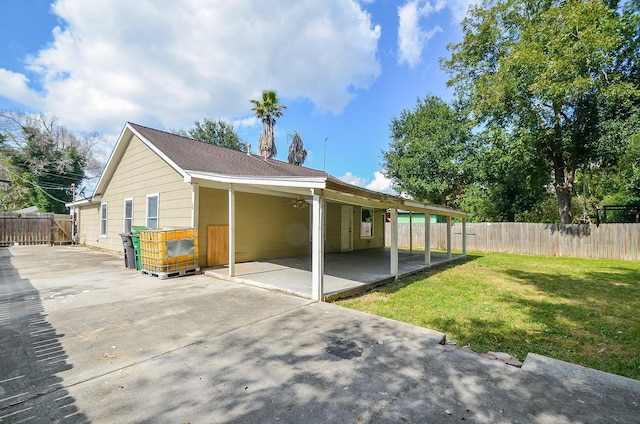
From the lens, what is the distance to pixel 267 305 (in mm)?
4832

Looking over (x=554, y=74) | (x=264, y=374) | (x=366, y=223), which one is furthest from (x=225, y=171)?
(x=554, y=74)

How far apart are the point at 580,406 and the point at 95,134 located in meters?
37.5

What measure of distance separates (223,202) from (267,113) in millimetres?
12128

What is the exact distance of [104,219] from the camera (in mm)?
13141

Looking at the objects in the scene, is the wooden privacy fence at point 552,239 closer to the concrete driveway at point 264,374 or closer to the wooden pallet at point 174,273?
the wooden pallet at point 174,273

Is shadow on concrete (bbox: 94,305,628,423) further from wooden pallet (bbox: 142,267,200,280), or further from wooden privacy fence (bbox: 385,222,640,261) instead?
wooden privacy fence (bbox: 385,222,640,261)

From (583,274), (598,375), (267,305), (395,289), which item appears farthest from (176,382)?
(583,274)

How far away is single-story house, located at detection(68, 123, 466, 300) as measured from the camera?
21.5 ft

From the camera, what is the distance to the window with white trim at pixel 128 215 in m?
11.0

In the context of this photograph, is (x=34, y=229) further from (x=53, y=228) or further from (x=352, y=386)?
(x=352, y=386)

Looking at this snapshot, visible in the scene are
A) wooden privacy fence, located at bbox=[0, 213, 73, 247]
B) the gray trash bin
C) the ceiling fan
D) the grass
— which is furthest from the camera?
wooden privacy fence, located at bbox=[0, 213, 73, 247]

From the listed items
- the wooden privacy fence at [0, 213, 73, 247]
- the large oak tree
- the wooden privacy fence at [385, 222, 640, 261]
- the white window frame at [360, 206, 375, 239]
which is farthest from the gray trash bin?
the large oak tree

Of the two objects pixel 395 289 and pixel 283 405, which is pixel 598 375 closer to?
pixel 283 405

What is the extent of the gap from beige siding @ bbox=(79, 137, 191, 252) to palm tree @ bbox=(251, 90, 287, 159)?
8811mm
